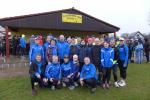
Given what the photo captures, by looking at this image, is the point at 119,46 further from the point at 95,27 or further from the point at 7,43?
the point at 95,27

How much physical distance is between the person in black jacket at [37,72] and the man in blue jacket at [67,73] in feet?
2.73

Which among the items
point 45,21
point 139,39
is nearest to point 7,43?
point 45,21

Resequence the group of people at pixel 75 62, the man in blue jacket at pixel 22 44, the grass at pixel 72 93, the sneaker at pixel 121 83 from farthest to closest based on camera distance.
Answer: the man in blue jacket at pixel 22 44, the sneaker at pixel 121 83, the group of people at pixel 75 62, the grass at pixel 72 93

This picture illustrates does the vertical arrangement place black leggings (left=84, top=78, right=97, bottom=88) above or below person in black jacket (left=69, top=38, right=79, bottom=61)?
below

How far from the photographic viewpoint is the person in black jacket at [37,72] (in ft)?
34.7

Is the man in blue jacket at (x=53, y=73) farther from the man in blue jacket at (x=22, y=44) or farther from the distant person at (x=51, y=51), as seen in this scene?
the man in blue jacket at (x=22, y=44)

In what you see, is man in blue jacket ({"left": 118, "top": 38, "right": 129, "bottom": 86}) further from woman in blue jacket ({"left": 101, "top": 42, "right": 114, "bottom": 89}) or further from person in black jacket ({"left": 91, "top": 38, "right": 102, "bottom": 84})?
person in black jacket ({"left": 91, "top": 38, "right": 102, "bottom": 84})

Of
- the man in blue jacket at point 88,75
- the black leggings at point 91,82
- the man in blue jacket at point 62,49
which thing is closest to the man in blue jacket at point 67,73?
the man in blue jacket at point 62,49

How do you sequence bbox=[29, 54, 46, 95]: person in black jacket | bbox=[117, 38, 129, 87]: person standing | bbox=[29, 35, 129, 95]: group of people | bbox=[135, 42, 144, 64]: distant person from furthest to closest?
bbox=[135, 42, 144, 64]: distant person, bbox=[117, 38, 129, 87]: person standing, bbox=[29, 35, 129, 95]: group of people, bbox=[29, 54, 46, 95]: person in black jacket

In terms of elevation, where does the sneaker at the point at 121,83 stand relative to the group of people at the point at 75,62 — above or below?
below

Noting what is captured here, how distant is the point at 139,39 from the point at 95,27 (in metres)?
4.98

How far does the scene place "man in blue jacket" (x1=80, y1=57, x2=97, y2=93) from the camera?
35.4 feet

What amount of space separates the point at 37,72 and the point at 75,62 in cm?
156

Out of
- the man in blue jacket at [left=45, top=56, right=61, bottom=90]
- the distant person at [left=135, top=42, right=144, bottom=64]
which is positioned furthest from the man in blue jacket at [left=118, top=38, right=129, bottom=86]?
the distant person at [left=135, top=42, right=144, bottom=64]
